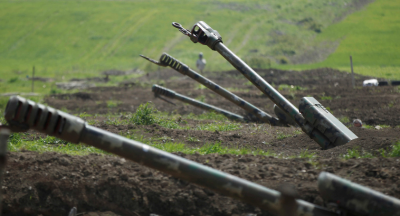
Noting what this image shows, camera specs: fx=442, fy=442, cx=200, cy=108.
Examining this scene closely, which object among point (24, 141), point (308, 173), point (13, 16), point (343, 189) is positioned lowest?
point (13, 16)

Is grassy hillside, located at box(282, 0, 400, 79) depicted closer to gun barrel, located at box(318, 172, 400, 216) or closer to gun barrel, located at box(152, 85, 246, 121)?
gun barrel, located at box(152, 85, 246, 121)

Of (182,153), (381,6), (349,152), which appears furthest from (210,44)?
(381,6)

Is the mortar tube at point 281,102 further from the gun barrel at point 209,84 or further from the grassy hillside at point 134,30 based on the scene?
the grassy hillside at point 134,30

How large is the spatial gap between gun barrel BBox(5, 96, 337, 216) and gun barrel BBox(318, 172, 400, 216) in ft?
0.58

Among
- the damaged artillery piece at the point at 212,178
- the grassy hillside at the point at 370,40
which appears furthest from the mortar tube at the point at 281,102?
the grassy hillside at the point at 370,40

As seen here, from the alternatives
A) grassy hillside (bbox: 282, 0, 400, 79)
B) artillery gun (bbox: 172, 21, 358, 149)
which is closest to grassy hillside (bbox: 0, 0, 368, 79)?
grassy hillside (bbox: 282, 0, 400, 79)

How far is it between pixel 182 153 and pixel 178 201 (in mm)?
1332

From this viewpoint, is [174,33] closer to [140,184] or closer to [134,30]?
[134,30]

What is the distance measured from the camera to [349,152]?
→ 22.1 ft

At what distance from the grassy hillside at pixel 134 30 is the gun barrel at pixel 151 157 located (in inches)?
→ 1375

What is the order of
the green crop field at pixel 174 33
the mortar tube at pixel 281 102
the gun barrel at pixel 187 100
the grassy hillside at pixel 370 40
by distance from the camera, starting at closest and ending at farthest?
the mortar tube at pixel 281 102 < the gun barrel at pixel 187 100 < the grassy hillside at pixel 370 40 < the green crop field at pixel 174 33

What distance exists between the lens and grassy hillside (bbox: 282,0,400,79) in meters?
28.2

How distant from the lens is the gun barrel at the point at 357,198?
3975 millimetres

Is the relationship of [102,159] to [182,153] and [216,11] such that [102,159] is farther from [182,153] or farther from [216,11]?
[216,11]
